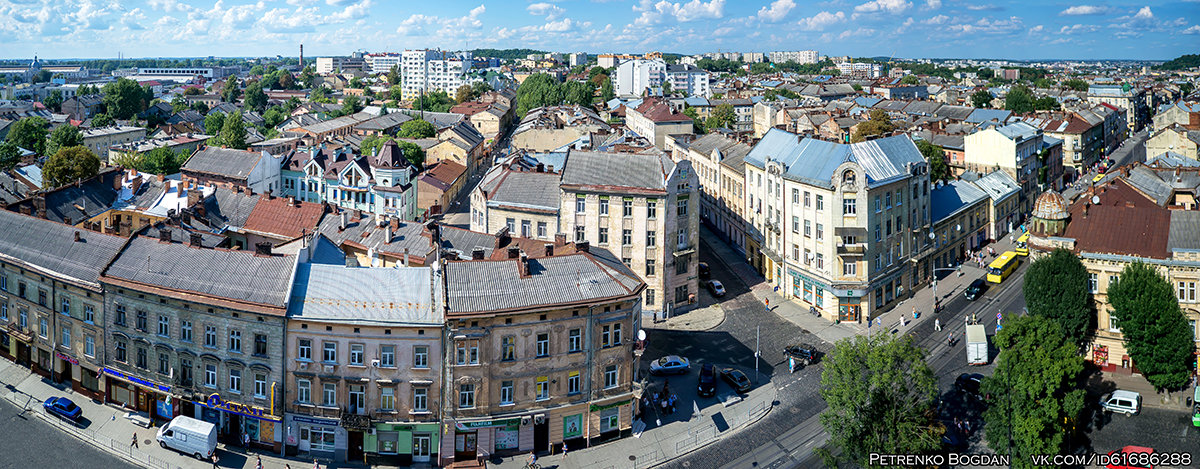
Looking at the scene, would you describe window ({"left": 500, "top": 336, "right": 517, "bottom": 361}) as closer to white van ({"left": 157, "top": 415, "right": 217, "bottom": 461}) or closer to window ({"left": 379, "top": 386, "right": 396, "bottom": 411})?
window ({"left": 379, "top": 386, "right": 396, "bottom": 411})

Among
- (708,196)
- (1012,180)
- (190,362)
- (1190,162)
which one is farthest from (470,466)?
(1190,162)

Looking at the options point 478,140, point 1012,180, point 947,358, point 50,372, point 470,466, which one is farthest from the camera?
point 478,140

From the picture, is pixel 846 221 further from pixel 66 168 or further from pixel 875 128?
pixel 66 168

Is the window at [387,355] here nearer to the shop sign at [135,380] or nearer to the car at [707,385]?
the shop sign at [135,380]

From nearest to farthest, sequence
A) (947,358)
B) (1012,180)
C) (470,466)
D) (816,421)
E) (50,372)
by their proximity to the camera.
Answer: (470,466), (816,421), (50,372), (947,358), (1012,180)

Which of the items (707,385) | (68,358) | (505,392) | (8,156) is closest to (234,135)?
(8,156)

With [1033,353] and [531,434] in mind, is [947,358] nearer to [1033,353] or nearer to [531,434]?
[1033,353]
